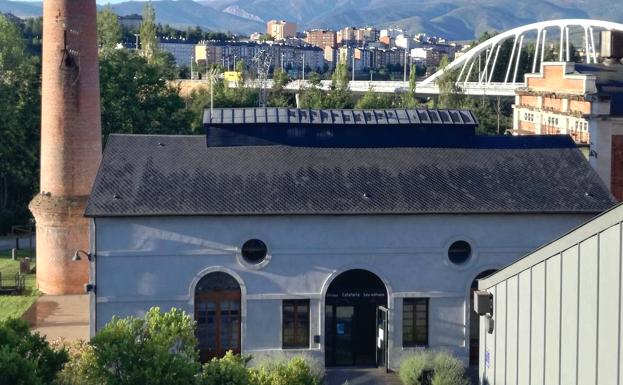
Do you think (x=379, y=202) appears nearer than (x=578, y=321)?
No

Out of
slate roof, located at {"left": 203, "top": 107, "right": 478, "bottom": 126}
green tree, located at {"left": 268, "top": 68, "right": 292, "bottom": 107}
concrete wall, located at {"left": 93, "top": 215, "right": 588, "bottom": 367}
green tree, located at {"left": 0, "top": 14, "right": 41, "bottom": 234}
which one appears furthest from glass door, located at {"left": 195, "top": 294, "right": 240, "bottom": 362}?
green tree, located at {"left": 268, "top": 68, "right": 292, "bottom": 107}

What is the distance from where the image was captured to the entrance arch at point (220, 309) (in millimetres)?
27594

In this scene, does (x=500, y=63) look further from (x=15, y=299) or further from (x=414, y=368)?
(x=414, y=368)

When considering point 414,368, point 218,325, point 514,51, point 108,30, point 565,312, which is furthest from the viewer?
point 514,51

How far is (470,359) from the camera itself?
93.1 feet

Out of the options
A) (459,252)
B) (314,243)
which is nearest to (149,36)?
(314,243)

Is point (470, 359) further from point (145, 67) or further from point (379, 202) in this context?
point (145, 67)

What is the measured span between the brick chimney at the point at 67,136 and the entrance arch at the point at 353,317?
10945 millimetres

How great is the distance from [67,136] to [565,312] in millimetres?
23226

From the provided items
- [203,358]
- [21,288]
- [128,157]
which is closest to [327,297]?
[203,358]

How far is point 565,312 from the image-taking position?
14.6 m

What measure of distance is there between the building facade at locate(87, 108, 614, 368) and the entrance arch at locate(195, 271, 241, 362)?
3 centimetres

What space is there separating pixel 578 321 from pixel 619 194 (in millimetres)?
20975

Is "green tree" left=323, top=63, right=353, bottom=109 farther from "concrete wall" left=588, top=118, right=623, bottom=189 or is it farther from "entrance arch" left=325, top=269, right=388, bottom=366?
"entrance arch" left=325, top=269, right=388, bottom=366
